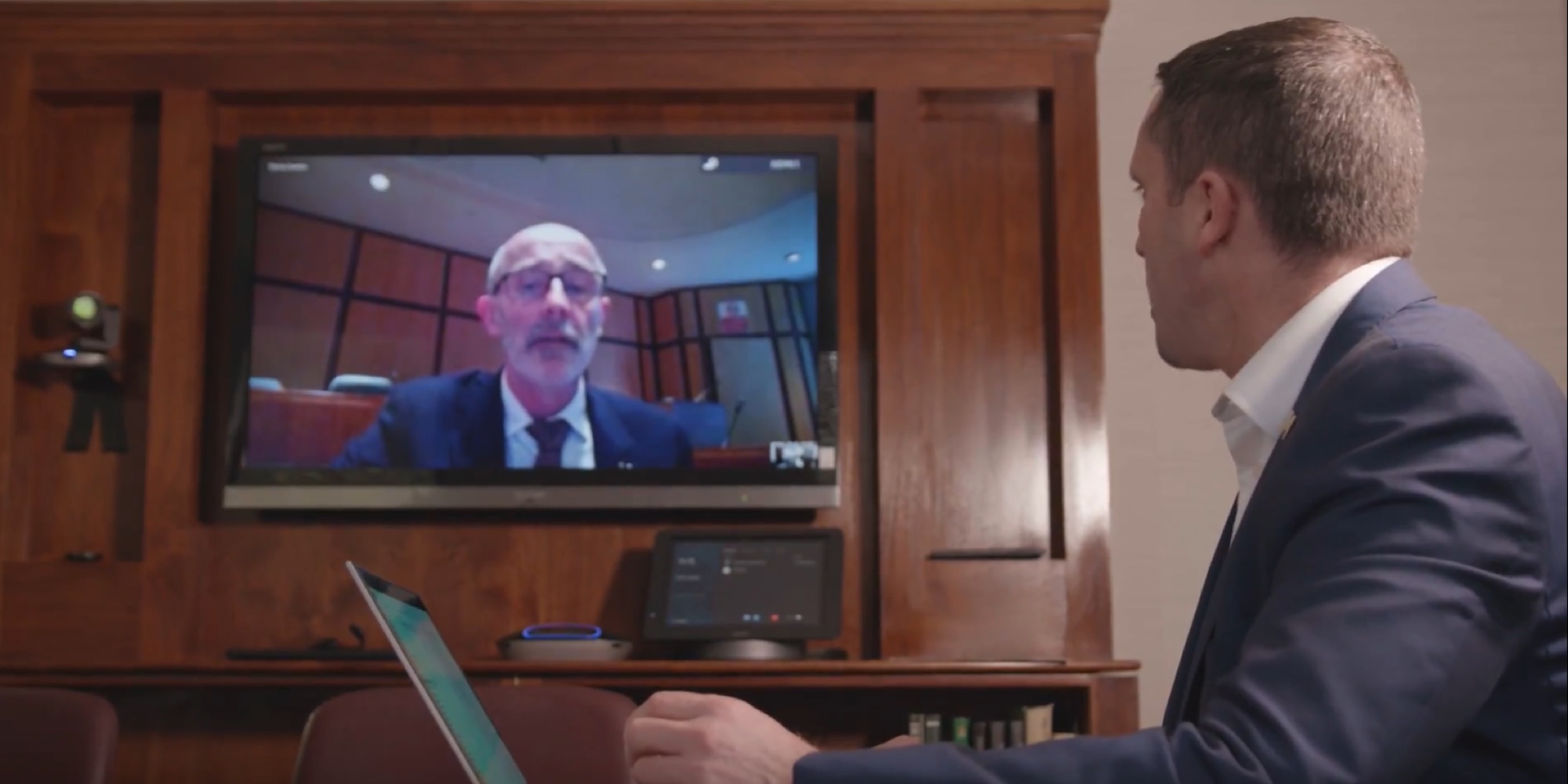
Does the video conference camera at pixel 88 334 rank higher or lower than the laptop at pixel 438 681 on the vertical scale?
higher

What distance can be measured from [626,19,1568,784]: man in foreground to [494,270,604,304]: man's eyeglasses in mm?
2438

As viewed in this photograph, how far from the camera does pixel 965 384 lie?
356cm

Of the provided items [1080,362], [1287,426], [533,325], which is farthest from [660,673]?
[1287,426]

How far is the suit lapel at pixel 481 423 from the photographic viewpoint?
11.5ft

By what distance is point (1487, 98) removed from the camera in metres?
3.82

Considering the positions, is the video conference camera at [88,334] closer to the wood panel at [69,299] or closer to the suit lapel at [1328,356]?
the wood panel at [69,299]

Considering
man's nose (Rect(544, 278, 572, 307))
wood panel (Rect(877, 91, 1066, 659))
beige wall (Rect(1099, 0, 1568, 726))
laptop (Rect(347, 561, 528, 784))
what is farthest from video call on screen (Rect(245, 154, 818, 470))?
laptop (Rect(347, 561, 528, 784))

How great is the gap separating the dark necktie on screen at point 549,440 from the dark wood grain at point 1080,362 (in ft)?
3.64

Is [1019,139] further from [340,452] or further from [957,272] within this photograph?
[340,452]

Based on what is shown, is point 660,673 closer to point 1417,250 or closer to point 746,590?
point 746,590

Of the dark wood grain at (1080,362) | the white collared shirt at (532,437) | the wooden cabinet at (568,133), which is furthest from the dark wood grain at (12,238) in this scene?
the dark wood grain at (1080,362)

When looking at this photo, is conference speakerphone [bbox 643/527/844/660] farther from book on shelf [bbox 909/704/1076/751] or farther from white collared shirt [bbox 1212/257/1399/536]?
white collared shirt [bbox 1212/257/1399/536]

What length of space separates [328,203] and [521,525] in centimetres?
85

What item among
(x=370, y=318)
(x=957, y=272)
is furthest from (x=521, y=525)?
(x=957, y=272)
